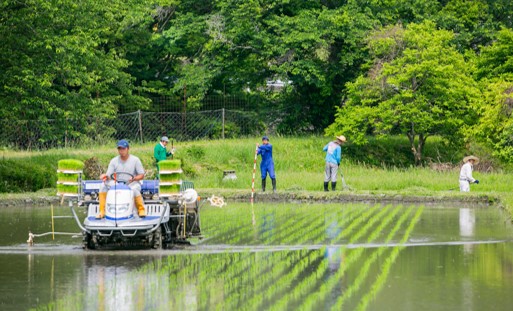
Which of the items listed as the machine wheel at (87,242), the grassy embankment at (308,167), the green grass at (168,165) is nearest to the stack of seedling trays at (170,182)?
the green grass at (168,165)

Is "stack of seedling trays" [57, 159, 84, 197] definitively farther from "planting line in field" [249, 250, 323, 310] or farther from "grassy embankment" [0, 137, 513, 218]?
"grassy embankment" [0, 137, 513, 218]

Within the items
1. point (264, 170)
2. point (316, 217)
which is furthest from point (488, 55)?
Result: point (316, 217)

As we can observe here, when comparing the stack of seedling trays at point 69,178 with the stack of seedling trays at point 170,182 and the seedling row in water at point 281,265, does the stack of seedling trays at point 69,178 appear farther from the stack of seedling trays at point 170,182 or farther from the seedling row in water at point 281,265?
the seedling row in water at point 281,265

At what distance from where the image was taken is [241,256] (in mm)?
16969

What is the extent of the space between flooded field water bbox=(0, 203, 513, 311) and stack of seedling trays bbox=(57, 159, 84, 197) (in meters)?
0.96

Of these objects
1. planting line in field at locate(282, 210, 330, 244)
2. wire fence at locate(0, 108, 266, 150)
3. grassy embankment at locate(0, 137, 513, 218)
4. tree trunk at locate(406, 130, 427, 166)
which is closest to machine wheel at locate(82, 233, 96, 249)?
planting line in field at locate(282, 210, 330, 244)

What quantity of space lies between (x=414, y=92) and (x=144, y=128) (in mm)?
11479

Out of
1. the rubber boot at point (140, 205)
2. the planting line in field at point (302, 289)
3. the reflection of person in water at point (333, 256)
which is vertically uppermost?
the rubber boot at point (140, 205)

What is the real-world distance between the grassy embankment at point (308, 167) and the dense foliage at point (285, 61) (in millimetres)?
1031

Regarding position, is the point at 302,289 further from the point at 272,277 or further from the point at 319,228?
the point at 319,228

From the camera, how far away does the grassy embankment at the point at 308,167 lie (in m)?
29.8

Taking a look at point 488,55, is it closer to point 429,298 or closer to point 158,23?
point 158,23

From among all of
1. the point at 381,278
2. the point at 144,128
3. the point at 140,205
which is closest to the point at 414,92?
the point at 144,128

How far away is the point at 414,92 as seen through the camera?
1581 inches
